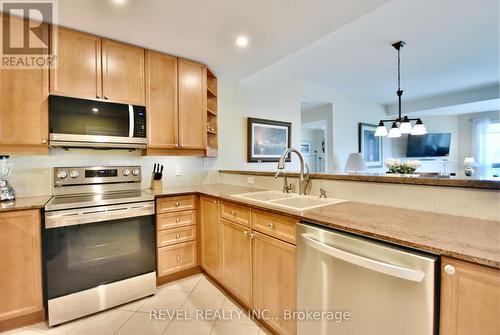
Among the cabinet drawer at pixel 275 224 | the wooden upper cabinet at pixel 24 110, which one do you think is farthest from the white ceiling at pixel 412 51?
the wooden upper cabinet at pixel 24 110

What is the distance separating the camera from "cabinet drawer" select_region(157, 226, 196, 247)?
7.30ft

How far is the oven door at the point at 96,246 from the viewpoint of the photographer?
1716 millimetres

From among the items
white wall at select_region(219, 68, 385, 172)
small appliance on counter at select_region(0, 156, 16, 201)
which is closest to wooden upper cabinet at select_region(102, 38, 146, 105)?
small appliance on counter at select_region(0, 156, 16, 201)

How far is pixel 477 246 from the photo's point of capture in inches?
32.6

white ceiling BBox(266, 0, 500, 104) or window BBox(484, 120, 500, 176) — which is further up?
white ceiling BBox(266, 0, 500, 104)

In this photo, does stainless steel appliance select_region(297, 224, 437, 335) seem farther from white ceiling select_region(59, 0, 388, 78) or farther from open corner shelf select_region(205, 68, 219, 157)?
open corner shelf select_region(205, 68, 219, 157)

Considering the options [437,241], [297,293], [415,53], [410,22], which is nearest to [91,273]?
[297,293]

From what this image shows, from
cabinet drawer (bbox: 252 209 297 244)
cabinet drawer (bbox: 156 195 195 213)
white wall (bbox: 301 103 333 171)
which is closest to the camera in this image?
cabinet drawer (bbox: 252 209 297 244)

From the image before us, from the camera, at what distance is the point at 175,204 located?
7.55 ft

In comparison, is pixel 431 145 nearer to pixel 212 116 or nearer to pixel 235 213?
pixel 212 116

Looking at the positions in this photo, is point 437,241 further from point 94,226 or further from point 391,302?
point 94,226

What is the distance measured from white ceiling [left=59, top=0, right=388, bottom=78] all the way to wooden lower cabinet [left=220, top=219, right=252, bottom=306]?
160 cm

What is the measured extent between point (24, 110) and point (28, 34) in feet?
1.98

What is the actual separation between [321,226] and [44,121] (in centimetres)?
225
